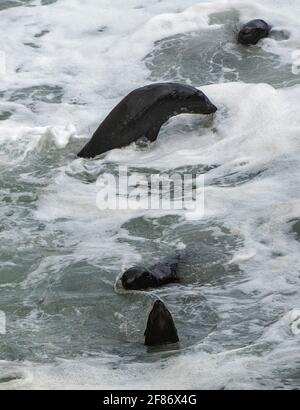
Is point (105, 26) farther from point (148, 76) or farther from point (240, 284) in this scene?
point (240, 284)

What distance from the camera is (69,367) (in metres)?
5.05

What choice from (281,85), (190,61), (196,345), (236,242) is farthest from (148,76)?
(196,345)

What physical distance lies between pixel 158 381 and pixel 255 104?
408cm

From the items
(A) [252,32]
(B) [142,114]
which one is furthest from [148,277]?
(A) [252,32]

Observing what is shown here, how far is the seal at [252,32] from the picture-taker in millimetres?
9883

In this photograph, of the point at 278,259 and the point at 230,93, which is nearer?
the point at 278,259

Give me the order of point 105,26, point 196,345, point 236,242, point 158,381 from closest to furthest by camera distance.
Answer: point 158,381 < point 196,345 < point 236,242 < point 105,26

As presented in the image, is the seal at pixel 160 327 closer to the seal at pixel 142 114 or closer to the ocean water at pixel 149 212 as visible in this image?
the ocean water at pixel 149 212

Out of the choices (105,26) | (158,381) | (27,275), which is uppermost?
(158,381)

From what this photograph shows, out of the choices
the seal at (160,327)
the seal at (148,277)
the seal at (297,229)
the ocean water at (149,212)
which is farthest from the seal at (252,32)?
the seal at (160,327)

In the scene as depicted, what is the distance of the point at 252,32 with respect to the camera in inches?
390

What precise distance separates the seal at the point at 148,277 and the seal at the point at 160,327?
2.02 ft

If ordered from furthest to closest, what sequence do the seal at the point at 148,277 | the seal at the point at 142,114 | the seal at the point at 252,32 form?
the seal at the point at 252,32 → the seal at the point at 142,114 → the seal at the point at 148,277

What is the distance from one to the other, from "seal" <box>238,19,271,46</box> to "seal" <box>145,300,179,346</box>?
203 inches
